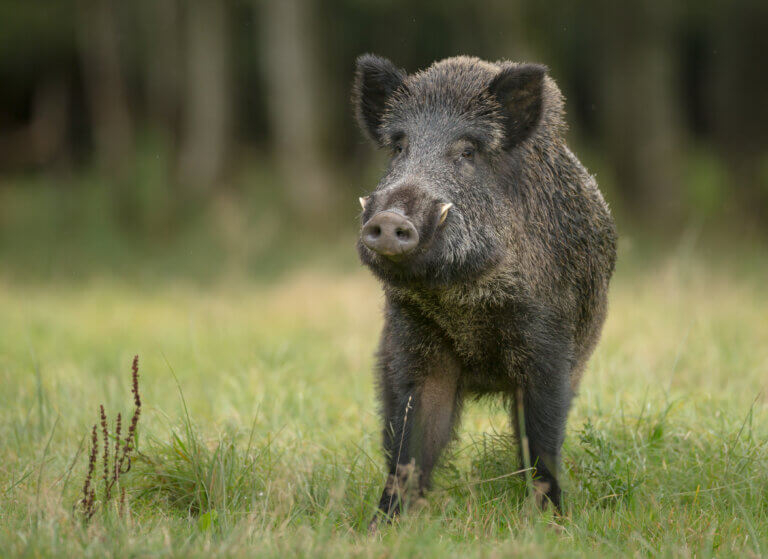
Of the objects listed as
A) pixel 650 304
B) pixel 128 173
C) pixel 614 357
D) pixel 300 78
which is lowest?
pixel 614 357

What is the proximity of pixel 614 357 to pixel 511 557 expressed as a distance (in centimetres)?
354

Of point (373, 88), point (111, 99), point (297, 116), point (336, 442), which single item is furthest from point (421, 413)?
point (111, 99)

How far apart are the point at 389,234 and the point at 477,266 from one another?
56cm

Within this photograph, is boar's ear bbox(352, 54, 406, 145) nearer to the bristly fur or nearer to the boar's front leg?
the bristly fur

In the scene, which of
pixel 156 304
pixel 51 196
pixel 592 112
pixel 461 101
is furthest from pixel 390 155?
pixel 592 112

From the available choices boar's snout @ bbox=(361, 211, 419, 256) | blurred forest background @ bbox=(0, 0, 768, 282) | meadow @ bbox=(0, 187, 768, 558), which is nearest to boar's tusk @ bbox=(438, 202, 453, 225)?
boar's snout @ bbox=(361, 211, 419, 256)

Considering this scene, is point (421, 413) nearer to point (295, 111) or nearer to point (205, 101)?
point (295, 111)

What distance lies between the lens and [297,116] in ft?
49.7

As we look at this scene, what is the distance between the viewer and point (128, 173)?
15.9 metres

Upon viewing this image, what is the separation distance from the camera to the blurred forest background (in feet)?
47.5

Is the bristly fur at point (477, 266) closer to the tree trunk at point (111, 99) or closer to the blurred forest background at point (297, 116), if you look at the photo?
the blurred forest background at point (297, 116)

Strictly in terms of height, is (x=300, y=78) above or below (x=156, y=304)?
above

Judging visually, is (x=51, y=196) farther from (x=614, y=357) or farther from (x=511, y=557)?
(x=511, y=557)

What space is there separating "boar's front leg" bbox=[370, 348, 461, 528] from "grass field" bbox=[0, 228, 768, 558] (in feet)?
0.54
